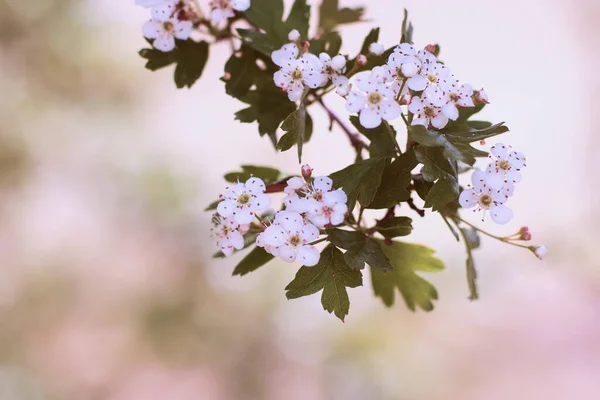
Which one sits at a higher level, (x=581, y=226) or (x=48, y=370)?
(x=581, y=226)

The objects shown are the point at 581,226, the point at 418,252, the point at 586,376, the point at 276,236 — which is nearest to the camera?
the point at 276,236

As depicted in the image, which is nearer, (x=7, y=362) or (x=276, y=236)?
(x=276, y=236)

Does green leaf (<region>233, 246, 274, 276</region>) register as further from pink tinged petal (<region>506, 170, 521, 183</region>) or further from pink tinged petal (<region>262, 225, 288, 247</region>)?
pink tinged petal (<region>506, 170, 521, 183</region>)

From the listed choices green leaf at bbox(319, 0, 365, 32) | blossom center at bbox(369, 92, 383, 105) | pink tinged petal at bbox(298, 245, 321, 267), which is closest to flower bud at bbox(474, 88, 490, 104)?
blossom center at bbox(369, 92, 383, 105)

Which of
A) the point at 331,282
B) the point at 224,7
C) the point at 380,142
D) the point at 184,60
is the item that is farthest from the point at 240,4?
the point at 331,282

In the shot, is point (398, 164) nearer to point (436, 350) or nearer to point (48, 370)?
point (436, 350)

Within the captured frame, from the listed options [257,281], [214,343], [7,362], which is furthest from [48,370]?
[257,281]

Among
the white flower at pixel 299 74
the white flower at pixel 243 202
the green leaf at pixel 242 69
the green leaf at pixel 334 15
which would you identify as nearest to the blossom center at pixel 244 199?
the white flower at pixel 243 202
